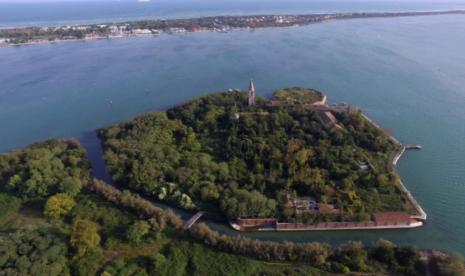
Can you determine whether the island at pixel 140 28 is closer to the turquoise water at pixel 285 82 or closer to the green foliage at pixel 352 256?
the turquoise water at pixel 285 82

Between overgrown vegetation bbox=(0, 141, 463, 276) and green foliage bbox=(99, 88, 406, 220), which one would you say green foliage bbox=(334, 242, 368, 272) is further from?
green foliage bbox=(99, 88, 406, 220)

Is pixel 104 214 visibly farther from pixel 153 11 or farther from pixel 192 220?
pixel 153 11

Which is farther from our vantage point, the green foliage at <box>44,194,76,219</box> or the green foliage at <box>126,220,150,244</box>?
the green foliage at <box>44,194,76,219</box>

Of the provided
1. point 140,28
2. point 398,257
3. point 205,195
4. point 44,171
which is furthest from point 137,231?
point 140,28

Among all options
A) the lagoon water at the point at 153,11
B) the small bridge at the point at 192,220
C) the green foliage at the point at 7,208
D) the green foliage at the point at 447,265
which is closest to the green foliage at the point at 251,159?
the small bridge at the point at 192,220

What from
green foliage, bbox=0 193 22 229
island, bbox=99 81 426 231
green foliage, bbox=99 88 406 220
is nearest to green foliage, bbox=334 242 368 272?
island, bbox=99 81 426 231

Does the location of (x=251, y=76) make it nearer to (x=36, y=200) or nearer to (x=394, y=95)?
(x=394, y=95)
